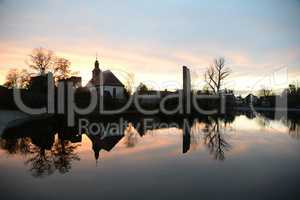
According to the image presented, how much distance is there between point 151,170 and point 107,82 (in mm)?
44266

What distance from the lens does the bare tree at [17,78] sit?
3378 centimetres

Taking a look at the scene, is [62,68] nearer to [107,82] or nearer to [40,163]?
[107,82]

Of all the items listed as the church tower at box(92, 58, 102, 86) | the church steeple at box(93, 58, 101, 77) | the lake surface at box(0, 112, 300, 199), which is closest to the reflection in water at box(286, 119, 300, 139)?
the lake surface at box(0, 112, 300, 199)

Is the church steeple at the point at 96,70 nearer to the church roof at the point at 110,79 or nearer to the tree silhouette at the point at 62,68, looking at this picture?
the church roof at the point at 110,79

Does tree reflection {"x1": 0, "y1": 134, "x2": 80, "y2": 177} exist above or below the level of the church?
below

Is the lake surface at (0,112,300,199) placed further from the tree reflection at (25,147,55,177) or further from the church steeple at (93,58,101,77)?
the church steeple at (93,58,101,77)

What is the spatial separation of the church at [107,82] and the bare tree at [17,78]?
1590 centimetres

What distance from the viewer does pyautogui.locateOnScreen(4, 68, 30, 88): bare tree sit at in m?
33.8

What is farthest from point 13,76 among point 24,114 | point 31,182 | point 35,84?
point 31,182

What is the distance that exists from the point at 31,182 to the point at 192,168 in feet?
11.3

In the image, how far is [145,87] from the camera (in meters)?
53.3

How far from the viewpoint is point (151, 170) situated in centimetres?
649

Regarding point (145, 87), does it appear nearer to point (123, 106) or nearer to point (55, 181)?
point (123, 106)

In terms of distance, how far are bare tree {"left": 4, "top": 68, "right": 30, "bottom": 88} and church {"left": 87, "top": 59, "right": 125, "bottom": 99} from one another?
15.9 metres
